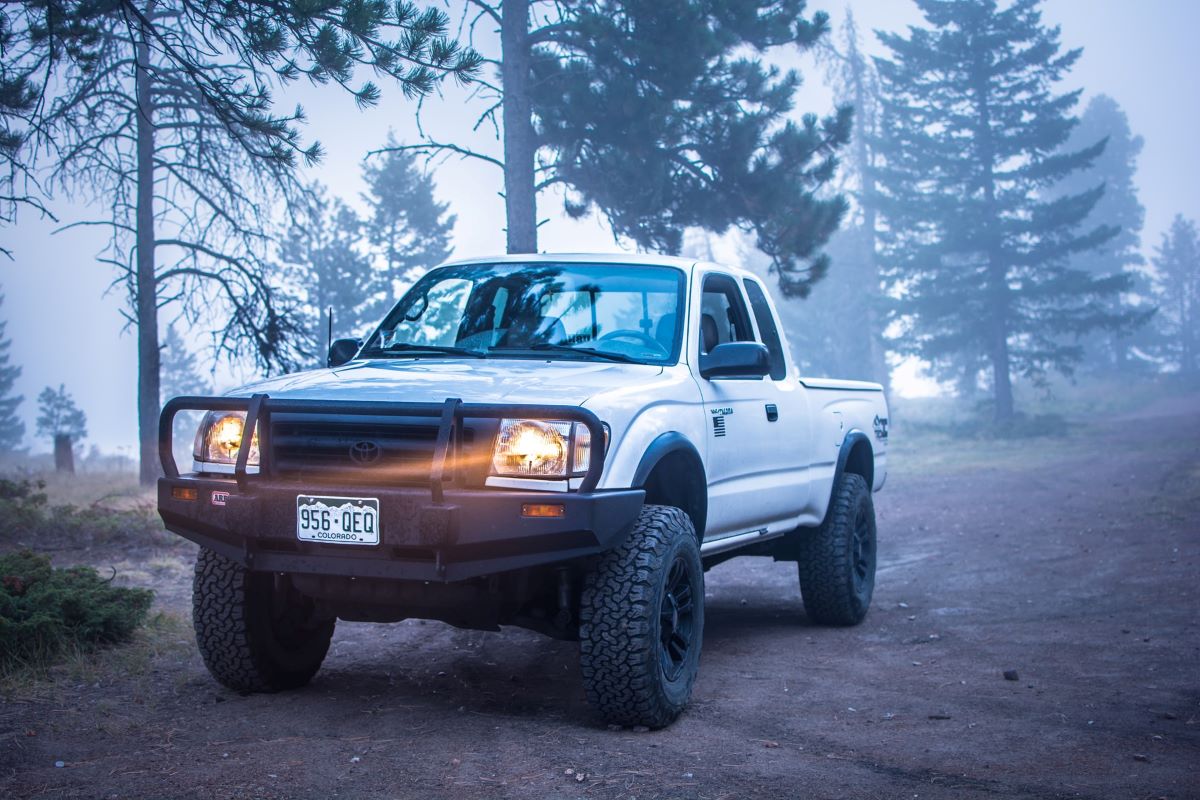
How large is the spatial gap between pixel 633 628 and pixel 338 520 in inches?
48.8

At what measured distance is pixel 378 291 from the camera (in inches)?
1587

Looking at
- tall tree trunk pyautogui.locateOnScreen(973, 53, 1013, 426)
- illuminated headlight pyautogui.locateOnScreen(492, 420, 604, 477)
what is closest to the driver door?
illuminated headlight pyautogui.locateOnScreen(492, 420, 604, 477)

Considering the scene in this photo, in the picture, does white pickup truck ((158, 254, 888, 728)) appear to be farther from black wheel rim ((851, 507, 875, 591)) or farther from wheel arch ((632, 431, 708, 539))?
black wheel rim ((851, 507, 875, 591))

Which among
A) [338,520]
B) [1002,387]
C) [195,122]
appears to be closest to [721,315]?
[338,520]

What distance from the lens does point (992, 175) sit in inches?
1416

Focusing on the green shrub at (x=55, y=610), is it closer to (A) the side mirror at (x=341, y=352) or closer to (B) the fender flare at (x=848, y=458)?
(A) the side mirror at (x=341, y=352)

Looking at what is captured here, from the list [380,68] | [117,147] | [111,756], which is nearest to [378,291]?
[117,147]

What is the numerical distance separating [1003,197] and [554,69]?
24221 millimetres

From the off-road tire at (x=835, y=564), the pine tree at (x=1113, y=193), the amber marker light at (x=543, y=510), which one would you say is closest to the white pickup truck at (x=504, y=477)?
the amber marker light at (x=543, y=510)

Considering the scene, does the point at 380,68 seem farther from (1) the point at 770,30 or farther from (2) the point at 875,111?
(2) the point at 875,111

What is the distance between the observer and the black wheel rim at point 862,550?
307 inches

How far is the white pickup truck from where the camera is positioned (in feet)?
14.6

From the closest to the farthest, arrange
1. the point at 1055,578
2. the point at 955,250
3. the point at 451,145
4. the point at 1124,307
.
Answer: the point at 1055,578
the point at 451,145
the point at 955,250
the point at 1124,307

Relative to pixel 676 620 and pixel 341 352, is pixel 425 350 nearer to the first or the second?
pixel 341 352
